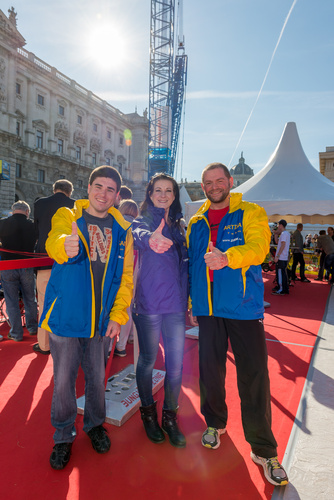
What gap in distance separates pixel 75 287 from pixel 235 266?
106 cm

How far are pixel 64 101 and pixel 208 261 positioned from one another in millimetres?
42600

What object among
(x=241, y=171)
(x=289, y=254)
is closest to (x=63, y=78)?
(x=289, y=254)

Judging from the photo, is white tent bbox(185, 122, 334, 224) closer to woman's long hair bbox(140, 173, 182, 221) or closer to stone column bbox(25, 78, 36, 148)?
woman's long hair bbox(140, 173, 182, 221)

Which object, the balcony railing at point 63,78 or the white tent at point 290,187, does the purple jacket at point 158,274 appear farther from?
the balcony railing at point 63,78

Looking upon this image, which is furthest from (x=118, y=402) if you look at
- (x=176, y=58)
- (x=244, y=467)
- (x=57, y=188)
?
(x=176, y=58)

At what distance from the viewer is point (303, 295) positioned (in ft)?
28.5

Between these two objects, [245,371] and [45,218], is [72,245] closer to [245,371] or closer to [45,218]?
[245,371]

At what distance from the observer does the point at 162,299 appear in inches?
86.8

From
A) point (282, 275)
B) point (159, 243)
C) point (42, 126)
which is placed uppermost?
point (42, 126)

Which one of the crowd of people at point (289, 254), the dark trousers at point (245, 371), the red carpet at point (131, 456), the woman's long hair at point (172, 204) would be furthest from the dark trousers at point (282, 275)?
the dark trousers at point (245, 371)

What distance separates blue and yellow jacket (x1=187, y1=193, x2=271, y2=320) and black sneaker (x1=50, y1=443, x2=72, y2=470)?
1.28m

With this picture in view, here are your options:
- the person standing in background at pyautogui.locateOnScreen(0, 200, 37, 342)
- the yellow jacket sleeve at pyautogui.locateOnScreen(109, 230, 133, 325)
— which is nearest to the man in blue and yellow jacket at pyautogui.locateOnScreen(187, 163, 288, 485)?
the yellow jacket sleeve at pyautogui.locateOnScreen(109, 230, 133, 325)

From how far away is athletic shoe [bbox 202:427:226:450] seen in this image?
2222 millimetres

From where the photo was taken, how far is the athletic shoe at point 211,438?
87.5 inches
